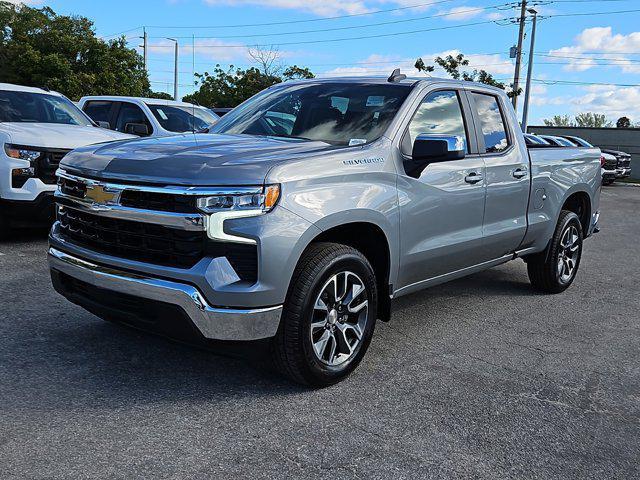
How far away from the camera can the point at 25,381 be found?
349 centimetres

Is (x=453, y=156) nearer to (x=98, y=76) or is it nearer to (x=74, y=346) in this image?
(x=74, y=346)

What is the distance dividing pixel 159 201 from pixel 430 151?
5.56 feet

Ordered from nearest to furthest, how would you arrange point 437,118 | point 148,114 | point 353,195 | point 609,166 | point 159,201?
point 159,201 < point 353,195 < point 437,118 < point 148,114 < point 609,166

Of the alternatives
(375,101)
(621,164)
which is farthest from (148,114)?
(621,164)

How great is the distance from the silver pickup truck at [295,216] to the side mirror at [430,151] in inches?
0.4

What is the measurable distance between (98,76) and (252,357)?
113 ft

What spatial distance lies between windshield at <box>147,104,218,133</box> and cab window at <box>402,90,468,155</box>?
20.0ft

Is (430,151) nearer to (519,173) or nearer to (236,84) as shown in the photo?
(519,173)

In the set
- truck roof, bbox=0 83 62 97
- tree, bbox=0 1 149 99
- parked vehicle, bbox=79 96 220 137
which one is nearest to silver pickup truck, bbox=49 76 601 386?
truck roof, bbox=0 83 62 97

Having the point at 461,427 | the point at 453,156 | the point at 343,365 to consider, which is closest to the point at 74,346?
the point at 343,365

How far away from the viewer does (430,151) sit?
388cm

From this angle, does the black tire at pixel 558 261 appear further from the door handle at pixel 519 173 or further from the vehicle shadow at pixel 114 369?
the vehicle shadow at pixel 114 369

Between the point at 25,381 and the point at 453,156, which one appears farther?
the point at 453,156

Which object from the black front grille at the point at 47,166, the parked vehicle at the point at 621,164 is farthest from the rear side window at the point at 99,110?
the parked vehicle at the point at 621,164
